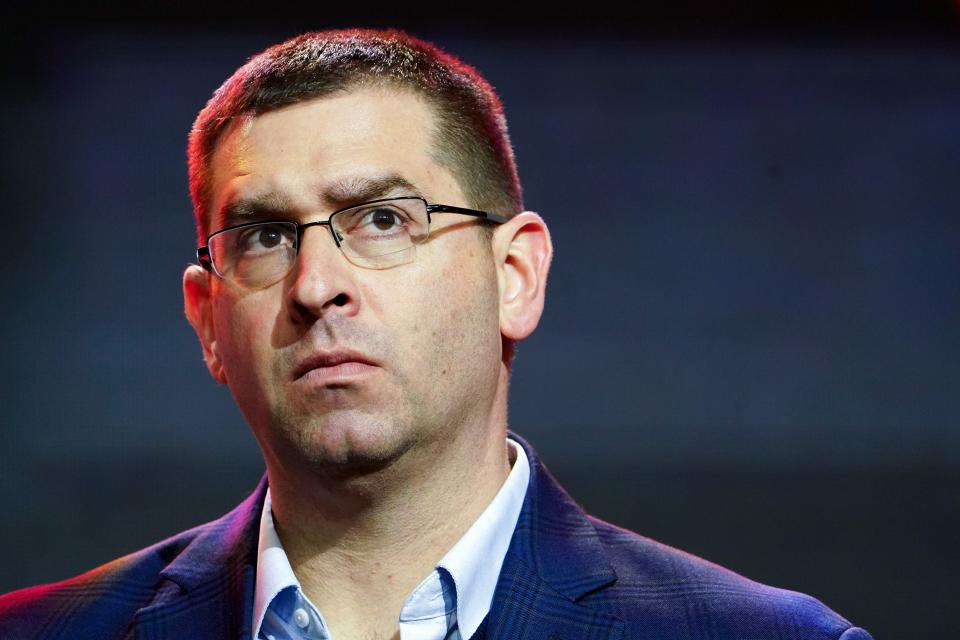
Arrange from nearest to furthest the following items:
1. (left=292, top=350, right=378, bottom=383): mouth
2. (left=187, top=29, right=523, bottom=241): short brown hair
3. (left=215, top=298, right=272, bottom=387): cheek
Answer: (left=292, top=350, right=378, bottom=383): mouth → (left=215, top=298, right=272, bottom=387): cheek → (left=187, top=29, right=523, bottom=241): short brown hair

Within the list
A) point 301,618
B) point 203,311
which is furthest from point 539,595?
point 203,311

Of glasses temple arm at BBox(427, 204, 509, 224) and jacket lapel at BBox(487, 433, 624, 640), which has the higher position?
glasses temple arm at BBox(427, 204, 509, 224)

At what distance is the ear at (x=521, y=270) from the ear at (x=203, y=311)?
2.03 ft

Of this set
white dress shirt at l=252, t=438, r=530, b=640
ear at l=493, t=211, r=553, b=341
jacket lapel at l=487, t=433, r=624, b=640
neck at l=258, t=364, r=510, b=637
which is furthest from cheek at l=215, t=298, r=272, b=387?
jacket lapel at l=487, t=433, r=624, b=640

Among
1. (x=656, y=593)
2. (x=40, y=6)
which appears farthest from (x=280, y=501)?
(x=40, y=6)

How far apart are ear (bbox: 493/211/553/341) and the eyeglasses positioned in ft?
0.55

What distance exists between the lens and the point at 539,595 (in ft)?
8.07

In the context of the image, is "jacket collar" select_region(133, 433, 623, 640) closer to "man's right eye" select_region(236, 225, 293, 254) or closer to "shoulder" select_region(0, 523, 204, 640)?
"shoulder" select_region(0, 523, 204, 640)

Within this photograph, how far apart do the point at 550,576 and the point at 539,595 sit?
5cm

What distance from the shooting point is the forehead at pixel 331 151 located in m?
2.45

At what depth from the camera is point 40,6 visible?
12.9ft

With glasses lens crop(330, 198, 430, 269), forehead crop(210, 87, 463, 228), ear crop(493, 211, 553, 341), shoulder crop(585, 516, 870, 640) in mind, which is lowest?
shoulder crop(585, 516, 870, 640)

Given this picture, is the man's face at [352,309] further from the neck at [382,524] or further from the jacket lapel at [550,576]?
the jacket lapel at [550,576]

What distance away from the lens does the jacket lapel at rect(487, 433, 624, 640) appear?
2.42 metres
